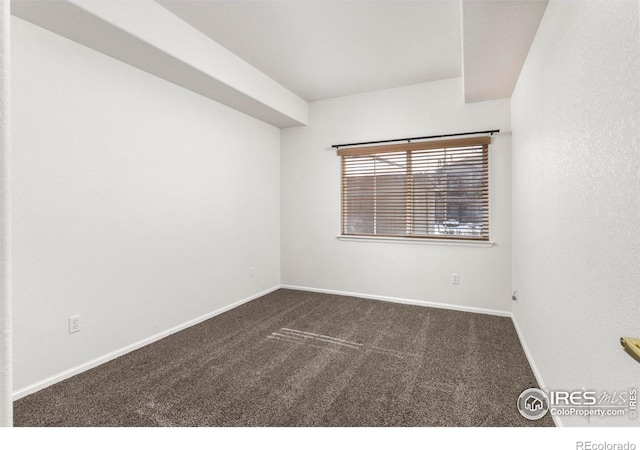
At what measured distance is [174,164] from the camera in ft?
9.93

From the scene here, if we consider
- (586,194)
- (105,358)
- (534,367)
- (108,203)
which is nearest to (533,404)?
(534,367)

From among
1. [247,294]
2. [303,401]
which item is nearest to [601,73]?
[303,401]

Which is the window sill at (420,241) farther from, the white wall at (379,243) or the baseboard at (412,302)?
the baseboard at (412,302)

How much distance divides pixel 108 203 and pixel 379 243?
2.89 meters

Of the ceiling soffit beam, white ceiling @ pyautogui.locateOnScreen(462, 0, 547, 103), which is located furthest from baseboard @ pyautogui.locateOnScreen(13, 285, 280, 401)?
white ceiling @ pyautogui.locateOnScreen(462, 0, 547, 103)

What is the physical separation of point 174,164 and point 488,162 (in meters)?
3.24

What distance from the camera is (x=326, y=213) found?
438 centimetres

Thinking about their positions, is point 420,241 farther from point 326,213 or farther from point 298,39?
point 298,39

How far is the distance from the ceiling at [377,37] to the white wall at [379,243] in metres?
0.31

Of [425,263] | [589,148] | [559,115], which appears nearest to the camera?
[589,148]

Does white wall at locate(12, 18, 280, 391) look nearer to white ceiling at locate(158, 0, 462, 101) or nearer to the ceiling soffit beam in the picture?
the ceiling soffit beam

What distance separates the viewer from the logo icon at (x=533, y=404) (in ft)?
5.88

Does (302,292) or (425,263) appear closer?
(425,263)

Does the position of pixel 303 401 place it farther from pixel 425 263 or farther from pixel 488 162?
pixel 488 162
